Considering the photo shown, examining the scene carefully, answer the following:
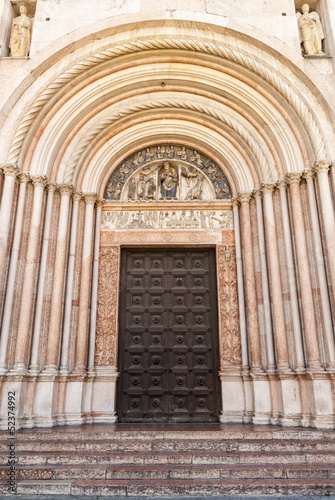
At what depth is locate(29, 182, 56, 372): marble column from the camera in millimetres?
6192

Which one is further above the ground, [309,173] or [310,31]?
[310,31]

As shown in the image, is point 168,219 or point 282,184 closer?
point 282,184

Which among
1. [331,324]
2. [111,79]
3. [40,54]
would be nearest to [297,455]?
[331,324]

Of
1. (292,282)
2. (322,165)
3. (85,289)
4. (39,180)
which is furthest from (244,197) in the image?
(39,180)

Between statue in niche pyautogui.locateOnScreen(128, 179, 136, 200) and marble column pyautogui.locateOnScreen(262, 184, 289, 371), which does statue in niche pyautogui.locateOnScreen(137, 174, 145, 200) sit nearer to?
statue in niche pyautogui.locateOnScreen(128, 179, 136, 200)

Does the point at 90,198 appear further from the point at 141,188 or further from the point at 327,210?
the point at 327,210

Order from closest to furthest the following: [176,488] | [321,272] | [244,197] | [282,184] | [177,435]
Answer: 1. [176,488]
2. [177,435]
3. [321,272]
4. [282,184]
5. [244,197]

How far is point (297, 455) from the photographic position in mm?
4305

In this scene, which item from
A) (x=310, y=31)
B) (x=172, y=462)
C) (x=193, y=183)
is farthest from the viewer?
(x=193, y=183)

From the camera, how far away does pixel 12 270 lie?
6.29m

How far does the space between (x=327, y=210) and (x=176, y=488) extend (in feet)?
15.7

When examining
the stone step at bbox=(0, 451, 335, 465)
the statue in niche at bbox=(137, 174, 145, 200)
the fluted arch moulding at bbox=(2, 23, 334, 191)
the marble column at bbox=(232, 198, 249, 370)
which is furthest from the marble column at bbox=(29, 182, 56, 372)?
the marble column at bbox=(232, 198, 249, 370)

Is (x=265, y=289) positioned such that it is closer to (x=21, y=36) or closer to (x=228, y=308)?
(x=228, y=308)

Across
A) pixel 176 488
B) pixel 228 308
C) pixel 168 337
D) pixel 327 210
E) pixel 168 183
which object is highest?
pixel 168 183
